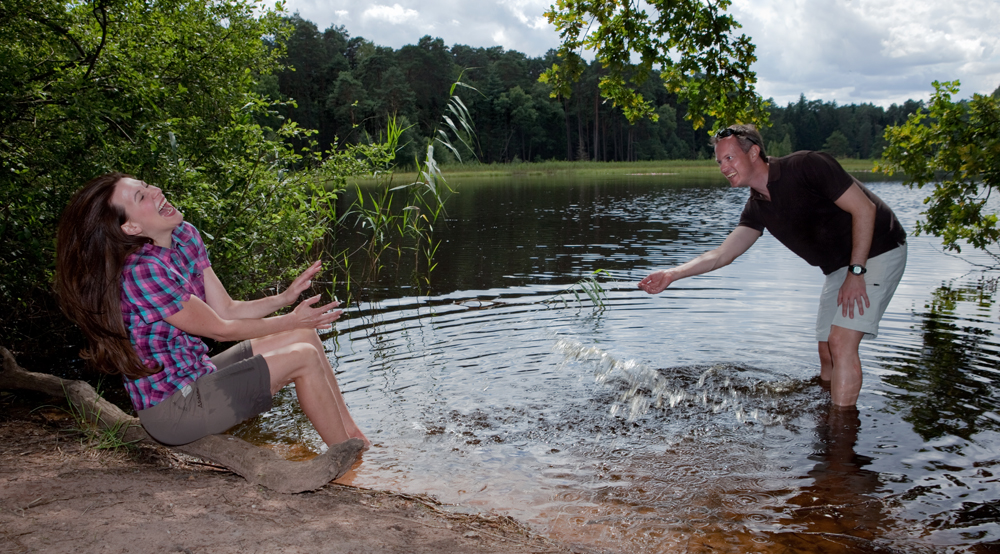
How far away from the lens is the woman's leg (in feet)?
11.8

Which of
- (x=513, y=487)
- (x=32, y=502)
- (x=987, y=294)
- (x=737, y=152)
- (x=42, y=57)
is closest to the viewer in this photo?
(x=32, y=502)

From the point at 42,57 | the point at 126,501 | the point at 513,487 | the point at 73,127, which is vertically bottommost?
the point at 513,487

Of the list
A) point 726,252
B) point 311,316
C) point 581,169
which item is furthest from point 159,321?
point 581,169

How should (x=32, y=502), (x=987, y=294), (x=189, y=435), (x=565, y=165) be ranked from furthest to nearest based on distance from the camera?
(x=565, y=165), (x=987, y=294), (x=189, y=435), (x=32, y=502)

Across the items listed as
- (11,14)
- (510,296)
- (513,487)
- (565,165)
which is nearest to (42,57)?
(11,14)

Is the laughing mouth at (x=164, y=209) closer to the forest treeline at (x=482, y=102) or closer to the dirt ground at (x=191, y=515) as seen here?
the dirt ground at (x=191, y=515)

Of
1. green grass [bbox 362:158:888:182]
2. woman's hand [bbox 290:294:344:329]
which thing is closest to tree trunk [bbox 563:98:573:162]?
green grass [bbox 362:158:888:182]

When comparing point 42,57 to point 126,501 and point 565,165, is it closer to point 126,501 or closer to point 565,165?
point 126,501

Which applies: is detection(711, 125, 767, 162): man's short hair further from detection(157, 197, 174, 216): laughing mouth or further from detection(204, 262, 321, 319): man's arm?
detection(157, 197, 174, 216): laughing mouth

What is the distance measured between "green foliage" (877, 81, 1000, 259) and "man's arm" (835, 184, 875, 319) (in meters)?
5.08

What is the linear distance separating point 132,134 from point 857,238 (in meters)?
5.73

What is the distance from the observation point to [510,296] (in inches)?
388

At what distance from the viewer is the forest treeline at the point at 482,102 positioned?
65.7 m

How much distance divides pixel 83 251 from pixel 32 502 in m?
1.12
